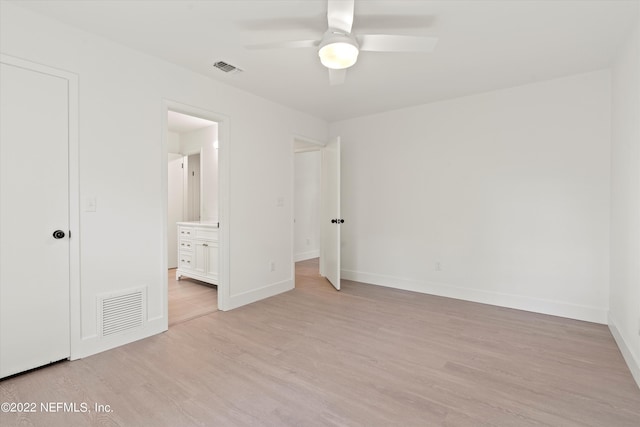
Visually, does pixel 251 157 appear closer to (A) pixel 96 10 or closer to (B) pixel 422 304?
(A) pixel 96 10

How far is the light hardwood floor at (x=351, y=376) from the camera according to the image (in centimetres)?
173

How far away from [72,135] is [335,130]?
11.5 feet

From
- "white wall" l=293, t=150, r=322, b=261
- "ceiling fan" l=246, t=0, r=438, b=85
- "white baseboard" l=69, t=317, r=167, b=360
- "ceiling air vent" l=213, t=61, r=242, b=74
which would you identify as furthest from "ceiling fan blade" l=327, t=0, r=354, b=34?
"white wall" l=293, t=150, r=322, b=261

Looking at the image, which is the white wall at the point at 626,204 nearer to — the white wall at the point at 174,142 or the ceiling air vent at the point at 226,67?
the ceiling air vent at the point at 226,67

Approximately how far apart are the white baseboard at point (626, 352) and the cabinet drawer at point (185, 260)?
4694 millimetres

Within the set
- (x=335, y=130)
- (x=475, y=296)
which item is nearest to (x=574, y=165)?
(x=475, y=296)

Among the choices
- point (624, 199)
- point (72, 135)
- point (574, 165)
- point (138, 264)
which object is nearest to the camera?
point (72, 135)

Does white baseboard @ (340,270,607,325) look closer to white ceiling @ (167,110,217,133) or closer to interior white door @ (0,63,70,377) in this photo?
white ceiling @ (167,110,217,133)

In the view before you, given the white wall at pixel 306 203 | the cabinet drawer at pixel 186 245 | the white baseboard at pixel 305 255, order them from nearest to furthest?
the cabinet drawer at pixel 186 245 → the white baseboard at pixel 305 255 → the white wall at pixel 306 203

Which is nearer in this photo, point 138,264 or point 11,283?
point 11,283

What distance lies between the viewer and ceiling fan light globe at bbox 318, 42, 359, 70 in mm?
1978

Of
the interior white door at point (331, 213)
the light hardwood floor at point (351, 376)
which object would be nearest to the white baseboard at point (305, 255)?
the interior white door at point (331, 213)

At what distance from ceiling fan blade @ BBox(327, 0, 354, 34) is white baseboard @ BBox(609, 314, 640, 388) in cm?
291

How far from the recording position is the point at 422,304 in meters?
3.70
